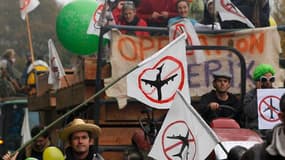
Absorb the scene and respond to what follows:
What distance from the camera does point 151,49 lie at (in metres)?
11.2

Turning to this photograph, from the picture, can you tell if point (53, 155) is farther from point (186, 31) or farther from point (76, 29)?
point (76, 29)

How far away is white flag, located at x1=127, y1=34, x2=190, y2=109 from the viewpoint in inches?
355

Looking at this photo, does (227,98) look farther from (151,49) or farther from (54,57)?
(54,57)

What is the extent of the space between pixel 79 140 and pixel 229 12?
4.13m

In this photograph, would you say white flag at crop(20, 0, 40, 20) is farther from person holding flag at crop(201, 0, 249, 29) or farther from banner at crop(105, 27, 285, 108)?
banner at crop(105, 27, 285, 108)

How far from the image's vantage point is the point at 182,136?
827cm

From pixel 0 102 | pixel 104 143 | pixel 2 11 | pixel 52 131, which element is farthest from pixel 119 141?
pixel 2 11

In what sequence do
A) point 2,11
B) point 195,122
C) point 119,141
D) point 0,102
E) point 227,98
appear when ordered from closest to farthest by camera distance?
point 195,122
point 227,98
point 119,141
point 0,102
point 2,11

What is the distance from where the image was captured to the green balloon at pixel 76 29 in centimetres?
1205

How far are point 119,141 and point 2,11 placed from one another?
32.5 meters

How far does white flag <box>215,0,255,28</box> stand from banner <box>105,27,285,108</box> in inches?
9.8

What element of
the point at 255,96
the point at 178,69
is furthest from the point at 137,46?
the point at 178,69

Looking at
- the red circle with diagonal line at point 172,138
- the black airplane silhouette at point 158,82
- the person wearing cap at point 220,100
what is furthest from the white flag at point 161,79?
the red circle with diagonal line at point 172,138

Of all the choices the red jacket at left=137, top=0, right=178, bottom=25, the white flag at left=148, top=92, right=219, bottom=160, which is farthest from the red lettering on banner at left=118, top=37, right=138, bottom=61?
the white flag at left=148, top=92, right=219, bottom=160
